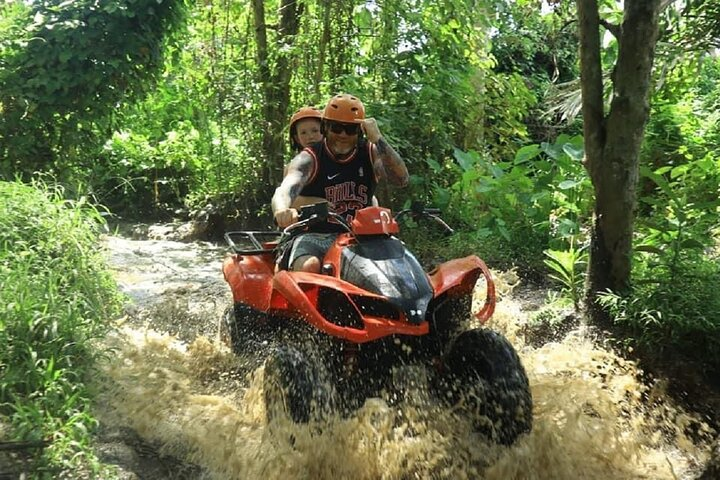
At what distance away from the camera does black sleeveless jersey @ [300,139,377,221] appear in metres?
4.23

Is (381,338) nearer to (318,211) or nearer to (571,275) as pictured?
(318,211)

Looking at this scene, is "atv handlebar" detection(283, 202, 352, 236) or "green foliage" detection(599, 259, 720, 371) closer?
"atv handlebar" detection(283, 202, 352, 236)

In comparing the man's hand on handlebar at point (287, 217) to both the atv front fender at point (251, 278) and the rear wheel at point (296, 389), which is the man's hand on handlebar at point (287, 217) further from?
the rear wheel at point (296, 389)

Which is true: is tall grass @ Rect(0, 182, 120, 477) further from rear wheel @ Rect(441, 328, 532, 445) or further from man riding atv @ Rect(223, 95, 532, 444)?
rear wheel @ Rect(441, 328, 532, 445)

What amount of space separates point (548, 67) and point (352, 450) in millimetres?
13737

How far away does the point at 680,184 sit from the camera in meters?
6.27

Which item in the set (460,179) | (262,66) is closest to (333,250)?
(460,179)

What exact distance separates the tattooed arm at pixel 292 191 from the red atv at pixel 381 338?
11 centimetres

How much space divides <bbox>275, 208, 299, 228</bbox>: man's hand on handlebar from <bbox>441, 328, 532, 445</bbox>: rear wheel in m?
1.08

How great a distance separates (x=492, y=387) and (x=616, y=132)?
2.09 m

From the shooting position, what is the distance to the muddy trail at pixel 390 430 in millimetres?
3023

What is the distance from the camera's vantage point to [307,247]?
371 cm

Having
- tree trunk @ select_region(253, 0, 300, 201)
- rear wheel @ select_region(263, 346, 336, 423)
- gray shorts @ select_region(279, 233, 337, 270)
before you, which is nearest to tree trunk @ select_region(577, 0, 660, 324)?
gray shorts @ select_region(279, 233, 337, 270)

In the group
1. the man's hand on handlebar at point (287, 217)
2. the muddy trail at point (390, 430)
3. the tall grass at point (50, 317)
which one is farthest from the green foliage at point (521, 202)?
the tall grass at point (50, 317)
